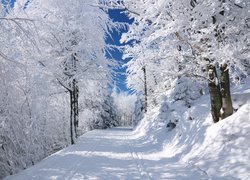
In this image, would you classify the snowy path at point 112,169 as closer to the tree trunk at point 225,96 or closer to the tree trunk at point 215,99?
the tree trunk at point 215,99

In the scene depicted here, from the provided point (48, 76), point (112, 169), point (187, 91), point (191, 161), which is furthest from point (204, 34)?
point (187, 91)

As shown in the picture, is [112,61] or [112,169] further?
[112,61]

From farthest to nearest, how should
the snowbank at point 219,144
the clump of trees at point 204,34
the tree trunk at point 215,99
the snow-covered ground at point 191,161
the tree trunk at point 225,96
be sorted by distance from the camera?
the tree trunk at point 215,99, the tree trunk at point 225,96, the clump of trees at point 204,34, the snow-covered ground at point 191,161, the snowbank at point 219,144

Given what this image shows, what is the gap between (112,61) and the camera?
67.9 feet

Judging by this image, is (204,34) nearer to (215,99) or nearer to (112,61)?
(215,99)

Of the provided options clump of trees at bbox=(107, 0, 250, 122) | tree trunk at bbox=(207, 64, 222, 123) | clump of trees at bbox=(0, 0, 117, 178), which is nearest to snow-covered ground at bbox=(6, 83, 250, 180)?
tree trunk at bbox=(207, 64, 222, 123)

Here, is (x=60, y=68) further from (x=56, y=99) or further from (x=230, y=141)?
(x=230, y=141)

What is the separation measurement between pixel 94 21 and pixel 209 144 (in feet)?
42.6

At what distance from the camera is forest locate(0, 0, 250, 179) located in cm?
845

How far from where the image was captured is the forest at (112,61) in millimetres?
8453

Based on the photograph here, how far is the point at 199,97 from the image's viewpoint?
1841 cm

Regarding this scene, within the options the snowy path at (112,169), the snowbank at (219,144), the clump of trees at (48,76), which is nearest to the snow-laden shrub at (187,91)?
the snowbank at (219,144)

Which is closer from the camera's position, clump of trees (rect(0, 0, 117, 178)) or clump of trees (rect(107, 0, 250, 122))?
clump of trees (rect(107, 0, 250, 122))

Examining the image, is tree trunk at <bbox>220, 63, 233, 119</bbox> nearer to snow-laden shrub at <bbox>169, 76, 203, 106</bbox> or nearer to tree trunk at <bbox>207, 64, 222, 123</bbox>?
tree trunk at <bbox>207, 64, 222, 123</bbox>
